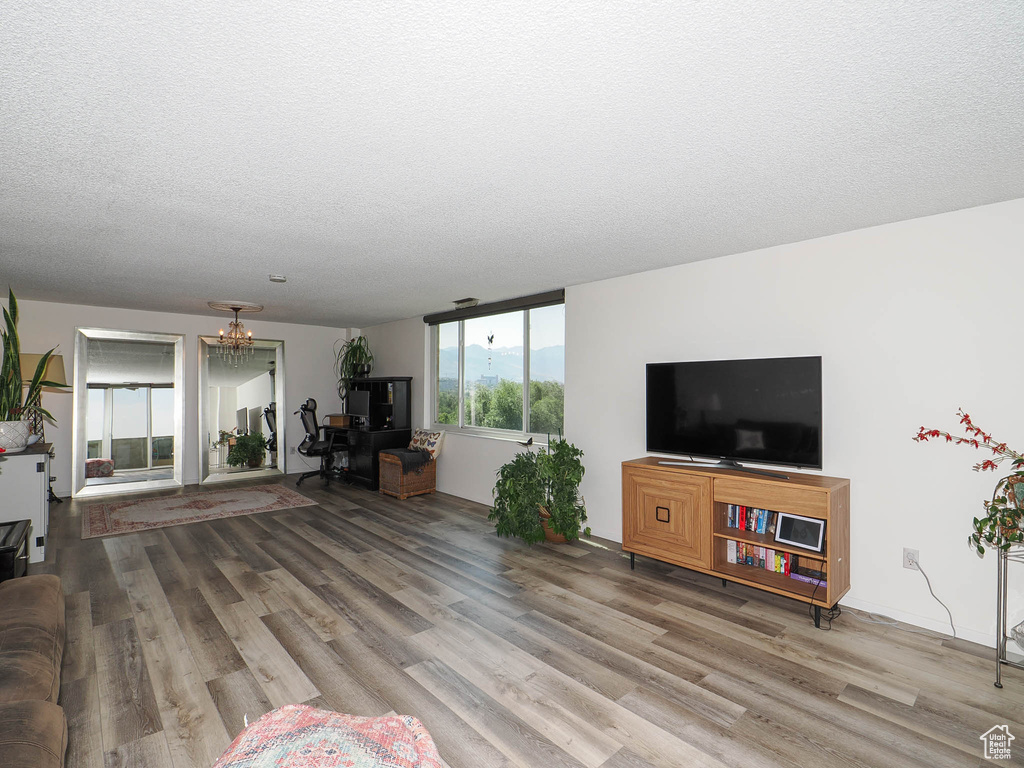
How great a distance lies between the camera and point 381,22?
1353 millimetres

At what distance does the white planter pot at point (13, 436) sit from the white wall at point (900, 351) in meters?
5.74

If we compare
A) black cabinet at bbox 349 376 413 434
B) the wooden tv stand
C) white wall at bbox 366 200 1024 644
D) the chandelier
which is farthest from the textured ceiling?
black cabinet at bbox 349 376 413 434

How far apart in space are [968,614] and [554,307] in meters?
3.89

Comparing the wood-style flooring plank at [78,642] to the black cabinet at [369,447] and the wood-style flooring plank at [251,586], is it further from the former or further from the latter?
the black cabinet at [369,447]

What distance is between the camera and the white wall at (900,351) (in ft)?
8.99

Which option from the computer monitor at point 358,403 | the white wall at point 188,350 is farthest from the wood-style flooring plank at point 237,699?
the white wall at point 188,350

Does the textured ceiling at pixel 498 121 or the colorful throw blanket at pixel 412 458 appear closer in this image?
the textured ceiling at pixel 498 121

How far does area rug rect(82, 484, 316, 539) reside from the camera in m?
5.05

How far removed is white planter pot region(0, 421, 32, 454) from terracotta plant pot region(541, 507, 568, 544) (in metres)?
4.61

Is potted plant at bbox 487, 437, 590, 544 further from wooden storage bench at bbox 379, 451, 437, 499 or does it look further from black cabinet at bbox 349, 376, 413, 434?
black cabinet at bbox 349, 376, 413, 434

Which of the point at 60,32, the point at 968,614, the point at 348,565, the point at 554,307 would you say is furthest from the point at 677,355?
the point at 60,32

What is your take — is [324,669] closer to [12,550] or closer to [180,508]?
[12,550]

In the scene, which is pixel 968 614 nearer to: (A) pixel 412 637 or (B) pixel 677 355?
(B) pixel 677 355

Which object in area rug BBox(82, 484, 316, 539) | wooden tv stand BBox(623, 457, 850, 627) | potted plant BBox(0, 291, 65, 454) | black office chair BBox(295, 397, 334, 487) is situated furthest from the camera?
black office chair BBox(295, 397, 334, 487)
